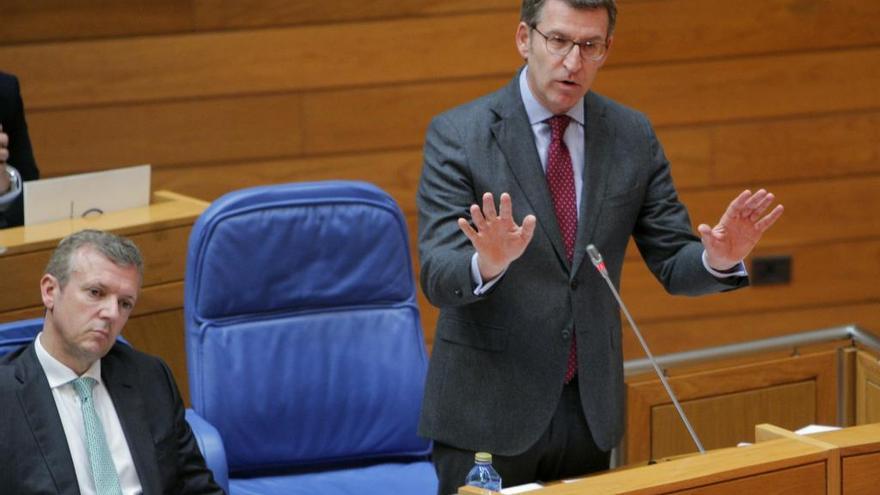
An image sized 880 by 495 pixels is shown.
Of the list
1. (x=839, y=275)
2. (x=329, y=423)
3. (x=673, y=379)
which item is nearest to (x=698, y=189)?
(x=839, y=275)

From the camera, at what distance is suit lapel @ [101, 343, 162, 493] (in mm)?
2393

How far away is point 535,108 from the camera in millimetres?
2324

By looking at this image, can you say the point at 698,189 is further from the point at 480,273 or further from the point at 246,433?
the point at 480,273

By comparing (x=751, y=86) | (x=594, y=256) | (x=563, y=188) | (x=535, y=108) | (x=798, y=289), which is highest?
(x=751, y=86)

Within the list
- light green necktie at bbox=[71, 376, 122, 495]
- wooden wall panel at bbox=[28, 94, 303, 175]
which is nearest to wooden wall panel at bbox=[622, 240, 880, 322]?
wooden wall panel at bbox=[28, 94, 303, 175]

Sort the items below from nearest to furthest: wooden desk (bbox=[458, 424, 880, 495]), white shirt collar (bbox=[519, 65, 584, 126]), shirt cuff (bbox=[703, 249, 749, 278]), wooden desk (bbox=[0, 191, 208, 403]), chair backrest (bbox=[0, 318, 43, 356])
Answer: wooden desk (bbox=[458, 424, 880, 495]) < shirt cuff (bbox=[703, 249, 749, 278]) < white shirt collar (bbox=[519, 65, 584, 126]) < chair backrest (bbox=[0, 318, 43, 356]) < wooden desk (bbox=[0, 191, 208, 403])

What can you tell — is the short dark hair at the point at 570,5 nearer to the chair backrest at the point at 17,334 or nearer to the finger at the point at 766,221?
the finger at the point at 766,221

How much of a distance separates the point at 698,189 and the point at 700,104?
0.28 meters

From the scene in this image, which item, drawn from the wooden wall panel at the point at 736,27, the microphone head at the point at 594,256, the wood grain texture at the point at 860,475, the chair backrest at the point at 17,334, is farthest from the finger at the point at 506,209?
the wooden wall panel at the point at 736,27

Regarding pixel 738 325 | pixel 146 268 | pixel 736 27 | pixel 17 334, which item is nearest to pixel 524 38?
pixel 17 334

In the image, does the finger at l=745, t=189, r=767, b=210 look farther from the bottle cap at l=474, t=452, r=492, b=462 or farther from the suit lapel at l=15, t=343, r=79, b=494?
Result: the suit lapel at l=15, t=343, r=79, b=494

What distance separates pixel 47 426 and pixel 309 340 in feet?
2.63

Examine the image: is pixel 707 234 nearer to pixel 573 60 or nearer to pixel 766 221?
pixel 766 221

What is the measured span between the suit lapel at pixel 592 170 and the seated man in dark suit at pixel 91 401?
30.6 inches
